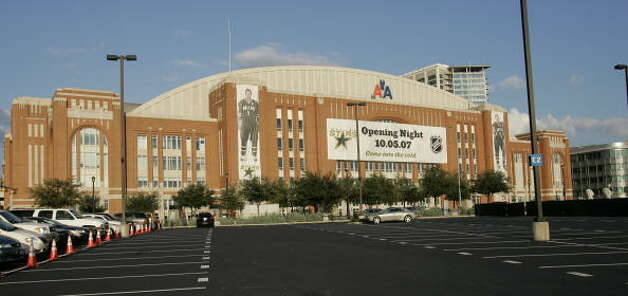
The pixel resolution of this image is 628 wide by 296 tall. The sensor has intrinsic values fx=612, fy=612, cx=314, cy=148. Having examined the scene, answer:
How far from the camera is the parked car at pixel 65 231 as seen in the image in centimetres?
2483

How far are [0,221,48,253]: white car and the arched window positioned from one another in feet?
196

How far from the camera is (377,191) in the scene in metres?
77.7

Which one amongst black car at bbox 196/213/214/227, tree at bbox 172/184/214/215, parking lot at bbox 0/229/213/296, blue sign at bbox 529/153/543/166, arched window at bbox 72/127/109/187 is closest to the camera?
parking lot at bbox 0/229/213/296

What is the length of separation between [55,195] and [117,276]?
52636 mm

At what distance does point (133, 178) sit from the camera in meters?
79.3

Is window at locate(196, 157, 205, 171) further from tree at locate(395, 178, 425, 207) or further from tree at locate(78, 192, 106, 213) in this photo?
tree at locate(395, 178, 425, 207)

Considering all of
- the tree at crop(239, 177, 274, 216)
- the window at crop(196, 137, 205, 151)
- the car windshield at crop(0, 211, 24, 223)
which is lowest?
the car windshield at crop(0, 211, 24, 223)

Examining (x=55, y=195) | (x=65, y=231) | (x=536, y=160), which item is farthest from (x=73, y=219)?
(x=55, y=195)

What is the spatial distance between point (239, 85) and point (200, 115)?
10627mm

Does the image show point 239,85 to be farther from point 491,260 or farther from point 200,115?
point 491,260

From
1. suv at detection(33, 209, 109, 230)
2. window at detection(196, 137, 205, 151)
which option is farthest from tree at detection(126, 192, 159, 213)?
suv at detection(33, 209, 109, 230)

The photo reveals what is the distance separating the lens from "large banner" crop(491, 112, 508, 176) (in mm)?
107044

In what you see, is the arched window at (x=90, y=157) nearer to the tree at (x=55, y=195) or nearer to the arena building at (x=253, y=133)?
the arena building at (x=253, y=133)

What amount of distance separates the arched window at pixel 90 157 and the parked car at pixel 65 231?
5129cm
